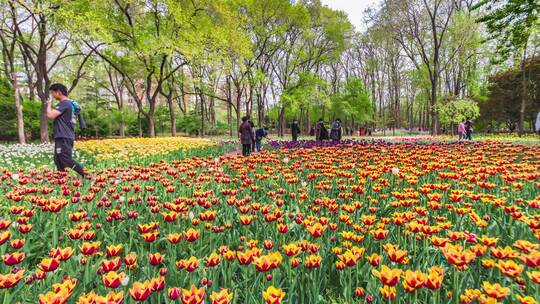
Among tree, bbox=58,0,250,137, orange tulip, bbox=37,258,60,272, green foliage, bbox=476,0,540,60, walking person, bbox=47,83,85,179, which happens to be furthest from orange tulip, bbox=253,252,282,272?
tree, bbox=58,0,250,137

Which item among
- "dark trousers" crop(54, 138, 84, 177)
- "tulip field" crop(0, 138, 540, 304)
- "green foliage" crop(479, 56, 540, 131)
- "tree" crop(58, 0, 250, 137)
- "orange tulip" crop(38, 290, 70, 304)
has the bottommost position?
"tulip field" crop(0, 138, 540, 304)

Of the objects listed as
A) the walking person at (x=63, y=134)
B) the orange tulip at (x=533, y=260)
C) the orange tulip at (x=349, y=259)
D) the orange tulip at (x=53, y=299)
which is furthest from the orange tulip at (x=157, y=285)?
the walking person at (x=63, y=134)

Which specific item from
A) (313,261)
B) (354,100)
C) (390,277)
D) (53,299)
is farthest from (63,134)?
(354,100)

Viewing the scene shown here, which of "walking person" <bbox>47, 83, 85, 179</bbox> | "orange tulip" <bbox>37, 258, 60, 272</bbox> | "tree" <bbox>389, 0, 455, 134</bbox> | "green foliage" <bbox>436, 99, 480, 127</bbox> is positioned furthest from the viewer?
"tree" <bbox>389, 0, 455, 134</bbox>

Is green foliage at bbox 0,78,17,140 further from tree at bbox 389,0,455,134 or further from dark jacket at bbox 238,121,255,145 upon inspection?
→ tree at bbox 389,0,455,134

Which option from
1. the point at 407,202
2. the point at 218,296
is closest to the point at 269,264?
the point at 218,296

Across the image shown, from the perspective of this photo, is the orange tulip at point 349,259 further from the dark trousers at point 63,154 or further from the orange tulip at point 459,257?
the dark trousers at point 63,154

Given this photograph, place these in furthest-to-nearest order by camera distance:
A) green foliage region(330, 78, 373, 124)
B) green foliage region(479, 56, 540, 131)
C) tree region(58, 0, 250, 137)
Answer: green foliage region(330, 78, 373, 124), green foliage region(479, 56, 540, 131), tree region(58, 0, 250, 137)

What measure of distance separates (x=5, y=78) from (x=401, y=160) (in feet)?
103

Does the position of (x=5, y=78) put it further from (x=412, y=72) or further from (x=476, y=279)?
(x=412, y=72)

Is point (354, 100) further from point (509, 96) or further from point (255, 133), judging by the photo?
point (255, 133)

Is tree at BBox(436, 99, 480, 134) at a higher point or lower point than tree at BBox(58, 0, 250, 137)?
lower

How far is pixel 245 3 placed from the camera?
25156 millimetres

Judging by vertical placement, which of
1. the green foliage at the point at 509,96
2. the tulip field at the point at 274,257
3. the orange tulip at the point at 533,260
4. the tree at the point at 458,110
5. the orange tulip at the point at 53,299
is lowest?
the tulip field at the point at 274,257
